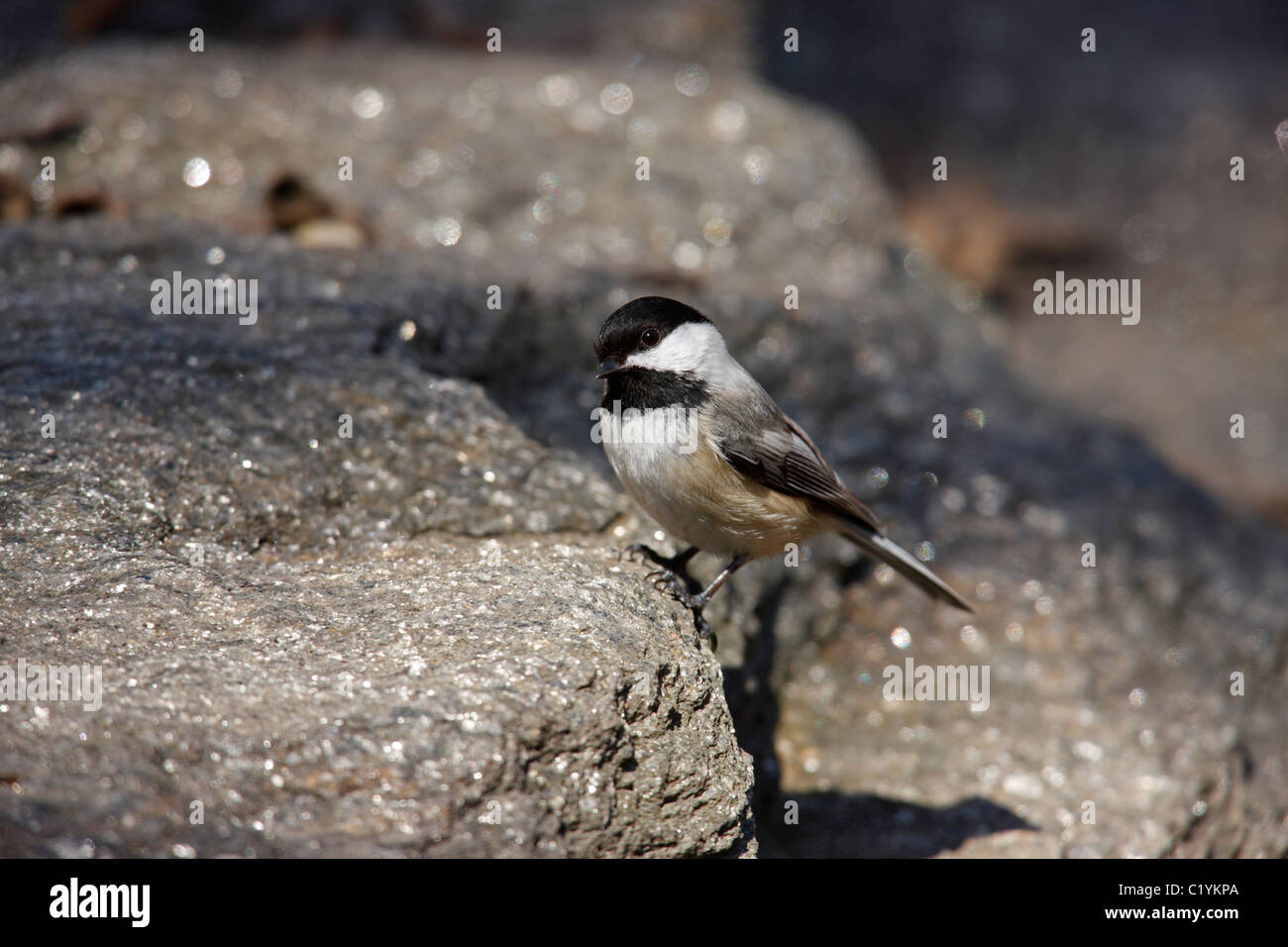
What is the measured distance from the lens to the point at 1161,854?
4.11m

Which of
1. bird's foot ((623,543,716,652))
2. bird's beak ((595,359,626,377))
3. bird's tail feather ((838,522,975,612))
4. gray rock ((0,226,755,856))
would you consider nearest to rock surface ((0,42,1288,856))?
gray rock ((0,226,755,856))

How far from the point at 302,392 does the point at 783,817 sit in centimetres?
246

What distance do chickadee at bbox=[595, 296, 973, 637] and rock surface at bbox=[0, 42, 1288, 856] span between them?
1.13ft

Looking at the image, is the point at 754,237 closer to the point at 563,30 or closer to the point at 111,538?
the point at 563,30

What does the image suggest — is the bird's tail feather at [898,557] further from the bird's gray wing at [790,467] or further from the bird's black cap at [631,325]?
the bird's black cap at [631,325]

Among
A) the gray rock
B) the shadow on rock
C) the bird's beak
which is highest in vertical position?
the bird's beak

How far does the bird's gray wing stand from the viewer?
144 inches

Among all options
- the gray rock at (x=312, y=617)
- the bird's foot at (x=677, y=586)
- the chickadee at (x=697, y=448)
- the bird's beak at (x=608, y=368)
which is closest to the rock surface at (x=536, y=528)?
the gray rock at (x=312, y=617)

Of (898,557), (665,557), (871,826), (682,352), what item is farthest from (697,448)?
(871,826)

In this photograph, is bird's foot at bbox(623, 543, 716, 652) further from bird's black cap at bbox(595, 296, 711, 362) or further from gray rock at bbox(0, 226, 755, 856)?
bird's black cap at bbox(595, 296, 711, 362)

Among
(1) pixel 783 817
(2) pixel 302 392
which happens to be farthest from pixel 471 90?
(1) pixel 783 817

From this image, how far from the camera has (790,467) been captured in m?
3.78

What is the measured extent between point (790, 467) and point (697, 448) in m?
0.42

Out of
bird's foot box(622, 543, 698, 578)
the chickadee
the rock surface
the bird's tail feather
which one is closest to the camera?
the rock surface
